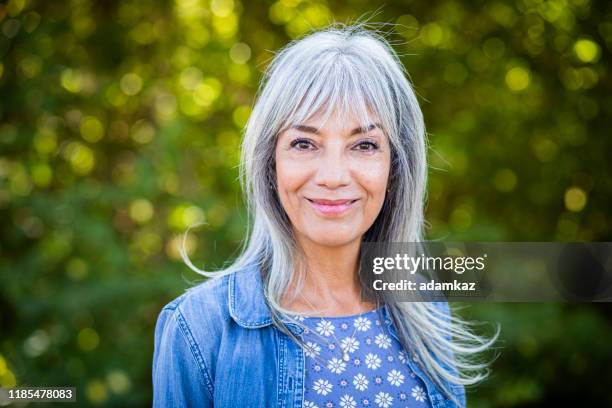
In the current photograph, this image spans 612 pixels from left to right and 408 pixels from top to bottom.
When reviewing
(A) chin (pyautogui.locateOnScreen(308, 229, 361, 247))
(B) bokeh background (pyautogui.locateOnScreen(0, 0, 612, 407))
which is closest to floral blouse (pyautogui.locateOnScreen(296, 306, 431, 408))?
(A) chin (pyautogui.locateOnScreen(308, 229, 361, 247))

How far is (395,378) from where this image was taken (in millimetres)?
1516

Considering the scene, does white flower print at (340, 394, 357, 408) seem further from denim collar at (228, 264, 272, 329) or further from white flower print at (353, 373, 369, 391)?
denim collar at (228, 264, 272, 329)

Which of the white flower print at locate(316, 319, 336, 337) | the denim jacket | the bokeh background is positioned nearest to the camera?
the denim jacket

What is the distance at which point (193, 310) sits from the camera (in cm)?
145

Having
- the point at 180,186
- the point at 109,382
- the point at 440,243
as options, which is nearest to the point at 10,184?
the point at 180,186

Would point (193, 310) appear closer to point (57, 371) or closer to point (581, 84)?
point (57, 371)

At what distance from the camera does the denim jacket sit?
4.65 ft

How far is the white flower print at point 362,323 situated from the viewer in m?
1.56

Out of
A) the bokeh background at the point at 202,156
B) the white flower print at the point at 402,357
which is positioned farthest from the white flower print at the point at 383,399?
the bokeh background at the point at 202,156

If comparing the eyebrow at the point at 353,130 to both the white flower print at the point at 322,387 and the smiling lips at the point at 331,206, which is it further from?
the white flower print at the point at 322,387

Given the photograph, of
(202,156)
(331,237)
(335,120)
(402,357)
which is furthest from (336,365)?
(202,156)

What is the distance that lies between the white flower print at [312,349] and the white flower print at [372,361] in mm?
117

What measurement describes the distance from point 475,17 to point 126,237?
2.15m

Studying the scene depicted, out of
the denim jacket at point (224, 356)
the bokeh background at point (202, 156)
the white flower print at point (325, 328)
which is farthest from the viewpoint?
the bokeh background at point (202, 156)
